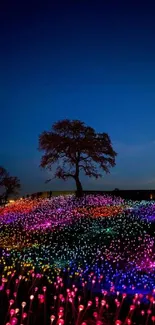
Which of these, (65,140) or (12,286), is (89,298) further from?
(65,140)

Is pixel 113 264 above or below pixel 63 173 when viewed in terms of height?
below

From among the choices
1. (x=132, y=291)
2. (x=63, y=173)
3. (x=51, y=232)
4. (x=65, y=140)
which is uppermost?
(x=65, y=140)

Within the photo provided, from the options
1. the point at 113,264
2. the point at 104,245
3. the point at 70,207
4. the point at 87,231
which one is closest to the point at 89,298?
the point at 113,264

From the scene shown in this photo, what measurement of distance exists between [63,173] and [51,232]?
→ 14.4 metres

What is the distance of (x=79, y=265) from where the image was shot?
1185 cm

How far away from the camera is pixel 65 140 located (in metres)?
30.8

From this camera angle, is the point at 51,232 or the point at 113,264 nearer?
the point at 113,264

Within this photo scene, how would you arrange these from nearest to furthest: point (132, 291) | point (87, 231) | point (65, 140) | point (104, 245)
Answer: point (132, 291) < point (104, 245) < point (87, 231) < point (65, 140)

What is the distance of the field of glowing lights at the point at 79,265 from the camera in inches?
274

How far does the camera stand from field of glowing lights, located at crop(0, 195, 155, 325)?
274 inches

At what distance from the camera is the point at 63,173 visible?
31359 mm

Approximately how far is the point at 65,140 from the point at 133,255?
61.9ft

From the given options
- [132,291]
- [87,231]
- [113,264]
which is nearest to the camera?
[132,291]

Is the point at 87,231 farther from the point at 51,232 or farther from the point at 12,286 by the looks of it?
the point at 12,286
